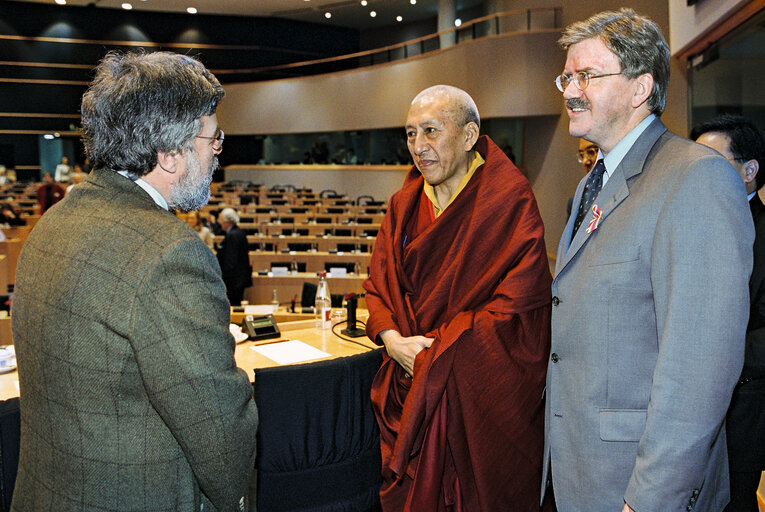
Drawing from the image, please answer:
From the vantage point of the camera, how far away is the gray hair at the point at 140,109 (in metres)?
1.08

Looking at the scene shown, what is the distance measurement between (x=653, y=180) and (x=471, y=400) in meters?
0.80

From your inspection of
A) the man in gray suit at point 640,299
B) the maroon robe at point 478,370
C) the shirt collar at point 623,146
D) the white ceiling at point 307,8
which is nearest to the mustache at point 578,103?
the man in gray suit at point 640,299

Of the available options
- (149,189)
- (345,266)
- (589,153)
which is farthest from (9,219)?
(149,189)

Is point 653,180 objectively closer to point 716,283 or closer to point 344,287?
point 716,283

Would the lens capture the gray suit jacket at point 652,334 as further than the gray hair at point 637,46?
No

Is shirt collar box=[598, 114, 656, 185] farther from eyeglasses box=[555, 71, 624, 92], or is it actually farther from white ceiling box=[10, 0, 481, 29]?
white ceiling box=[10, 0, 481, 29]

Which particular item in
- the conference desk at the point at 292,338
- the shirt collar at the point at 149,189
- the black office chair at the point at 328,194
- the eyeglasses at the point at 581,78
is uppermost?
the black office chair at the point at 328,194

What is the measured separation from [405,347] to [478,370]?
222mm

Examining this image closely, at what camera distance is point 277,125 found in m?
16.8

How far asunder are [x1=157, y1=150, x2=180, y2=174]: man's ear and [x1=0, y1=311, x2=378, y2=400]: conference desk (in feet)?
3.12

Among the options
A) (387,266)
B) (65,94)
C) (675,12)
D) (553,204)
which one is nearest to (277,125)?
(65,94)

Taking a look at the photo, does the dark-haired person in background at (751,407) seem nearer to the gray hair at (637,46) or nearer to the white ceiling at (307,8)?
the gray hair at (637,46)

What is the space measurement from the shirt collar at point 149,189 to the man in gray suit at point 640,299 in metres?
0.87

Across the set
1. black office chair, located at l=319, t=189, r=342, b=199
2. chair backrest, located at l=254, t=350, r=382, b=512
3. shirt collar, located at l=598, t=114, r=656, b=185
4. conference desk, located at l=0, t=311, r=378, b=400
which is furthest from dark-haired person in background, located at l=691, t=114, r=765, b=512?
black office chair, located at l=319, t=189, r=342, b=199
